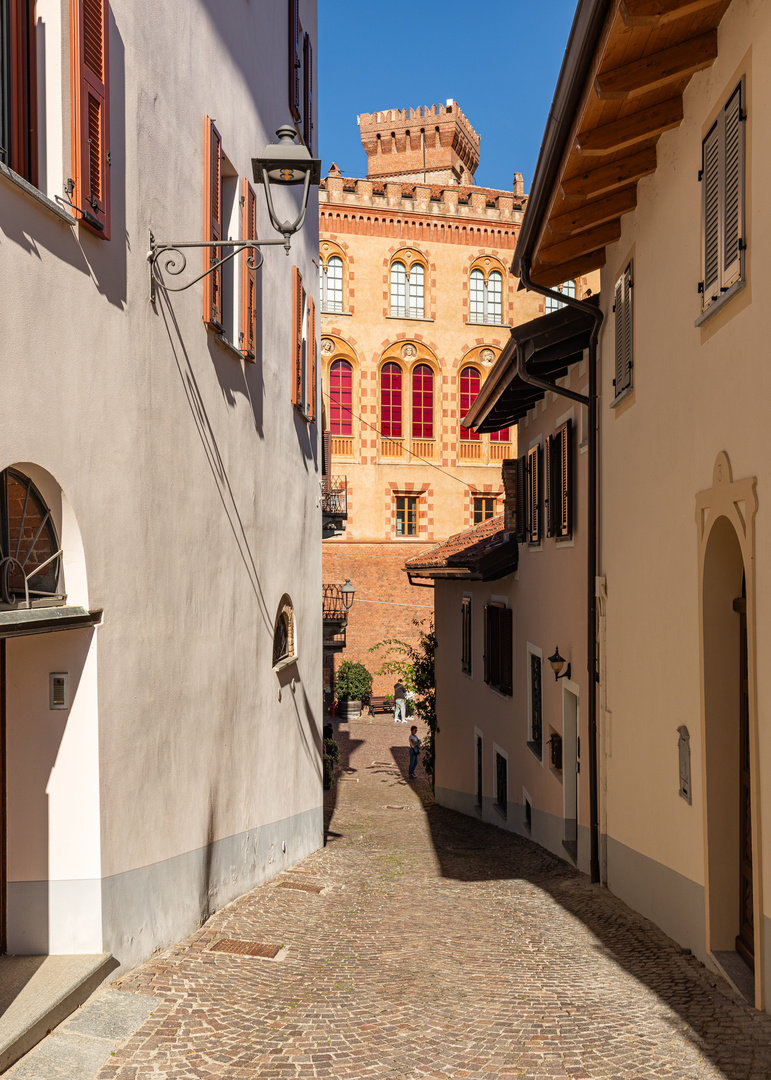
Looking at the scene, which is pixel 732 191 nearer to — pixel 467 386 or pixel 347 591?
pixel 347 591

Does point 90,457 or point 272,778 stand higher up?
point 90,457

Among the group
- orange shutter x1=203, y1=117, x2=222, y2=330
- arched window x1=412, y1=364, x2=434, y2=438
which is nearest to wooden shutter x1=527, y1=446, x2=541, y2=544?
orange shutter x1=203, y1=117, x2=222, y2=330

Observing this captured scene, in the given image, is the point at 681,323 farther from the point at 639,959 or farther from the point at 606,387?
the point at 639,959

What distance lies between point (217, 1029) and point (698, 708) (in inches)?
137

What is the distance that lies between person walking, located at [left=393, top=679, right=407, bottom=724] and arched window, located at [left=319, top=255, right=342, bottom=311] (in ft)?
48.8

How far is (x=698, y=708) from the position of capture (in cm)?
610

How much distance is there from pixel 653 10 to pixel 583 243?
390 cm

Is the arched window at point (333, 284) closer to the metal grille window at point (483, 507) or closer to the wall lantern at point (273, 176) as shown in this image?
the metal grille window at point (483, 507)

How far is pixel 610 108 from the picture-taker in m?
6.24

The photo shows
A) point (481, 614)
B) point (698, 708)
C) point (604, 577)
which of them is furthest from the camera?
point (481, 614)

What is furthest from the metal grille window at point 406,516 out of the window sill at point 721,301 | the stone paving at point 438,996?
the window sill at point 721,301

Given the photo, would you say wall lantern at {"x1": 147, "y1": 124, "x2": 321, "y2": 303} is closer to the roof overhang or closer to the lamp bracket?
the lamp bracket

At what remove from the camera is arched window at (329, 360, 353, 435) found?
36.7 m

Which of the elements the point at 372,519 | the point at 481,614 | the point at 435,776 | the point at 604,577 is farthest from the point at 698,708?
the point at 372,519
